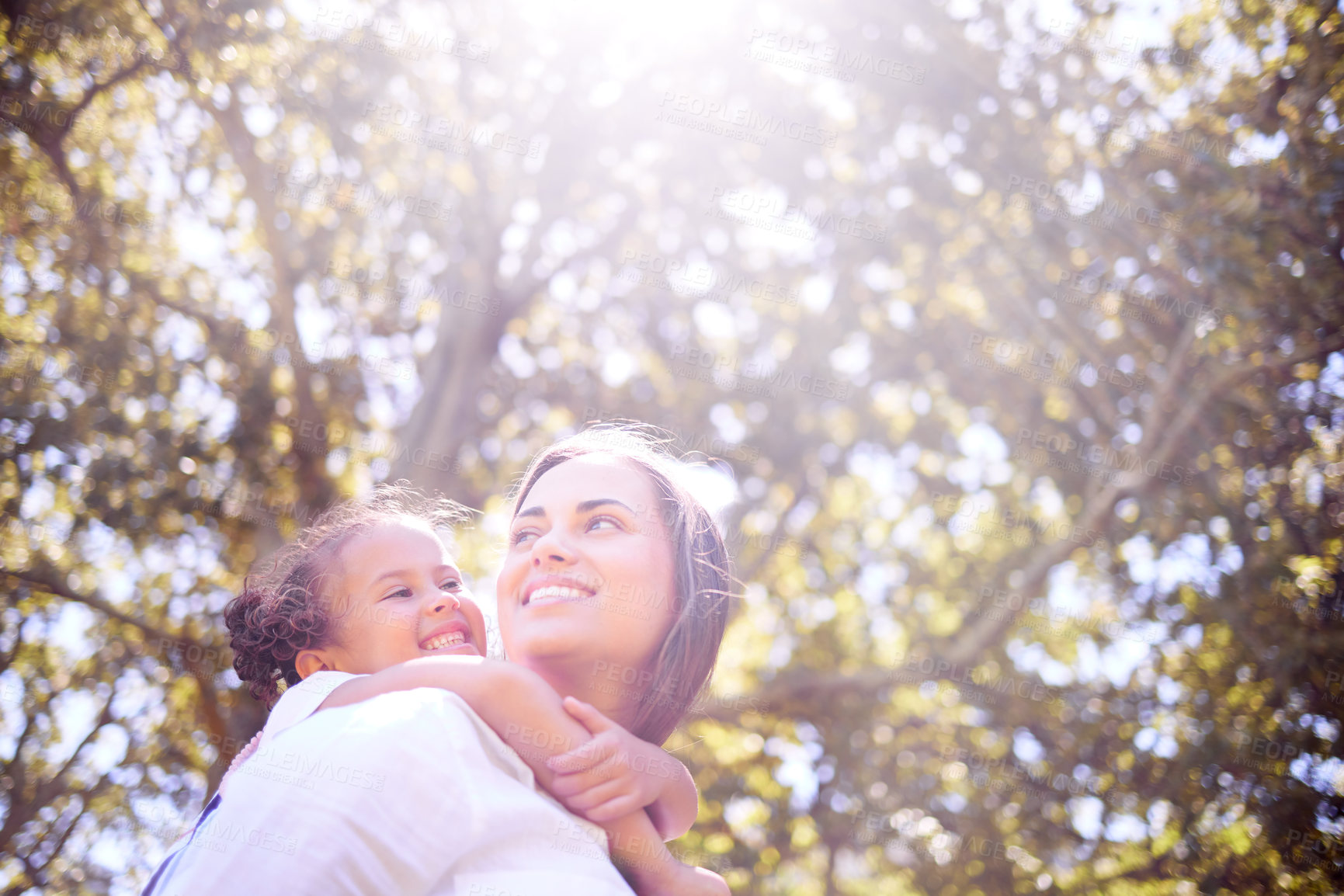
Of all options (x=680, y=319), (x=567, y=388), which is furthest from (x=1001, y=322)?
(x=567, y=388)

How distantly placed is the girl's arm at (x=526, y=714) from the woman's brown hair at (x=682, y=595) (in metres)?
0.34

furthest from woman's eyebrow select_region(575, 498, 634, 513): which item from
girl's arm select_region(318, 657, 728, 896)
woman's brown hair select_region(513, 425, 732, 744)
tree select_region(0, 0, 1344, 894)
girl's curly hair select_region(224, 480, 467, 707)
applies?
tree select_region(0, 0, 1344, 894)

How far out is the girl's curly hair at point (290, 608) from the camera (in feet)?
8.38

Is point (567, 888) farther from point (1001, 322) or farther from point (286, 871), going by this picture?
point (1001, 322)

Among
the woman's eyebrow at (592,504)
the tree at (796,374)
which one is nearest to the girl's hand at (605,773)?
the woman's eyebrow at (592,504)

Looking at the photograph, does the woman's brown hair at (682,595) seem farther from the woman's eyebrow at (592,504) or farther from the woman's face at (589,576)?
the woman's eyebrow at (592,504)

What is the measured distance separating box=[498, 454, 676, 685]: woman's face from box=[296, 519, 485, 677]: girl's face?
0.37 metres

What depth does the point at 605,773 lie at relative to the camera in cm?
174

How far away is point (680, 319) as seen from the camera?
10.6 meters

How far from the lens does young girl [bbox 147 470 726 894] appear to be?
5.65 feet

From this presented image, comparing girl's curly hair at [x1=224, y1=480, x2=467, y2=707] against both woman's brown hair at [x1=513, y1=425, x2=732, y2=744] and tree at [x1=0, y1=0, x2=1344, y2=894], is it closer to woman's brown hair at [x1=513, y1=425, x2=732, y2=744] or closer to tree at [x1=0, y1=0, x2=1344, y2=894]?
woman's brown hair at [x1=513, y1=425, x2=732, y2=744]

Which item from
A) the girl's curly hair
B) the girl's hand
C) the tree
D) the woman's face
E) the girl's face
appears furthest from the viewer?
the tree

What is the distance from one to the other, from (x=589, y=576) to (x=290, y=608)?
1.09 metres

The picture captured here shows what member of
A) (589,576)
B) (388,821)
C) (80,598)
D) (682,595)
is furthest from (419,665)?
(80,598)
